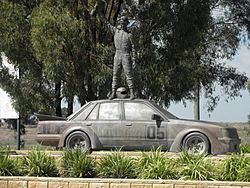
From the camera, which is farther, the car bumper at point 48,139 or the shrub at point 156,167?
the car bumper at point 48,139

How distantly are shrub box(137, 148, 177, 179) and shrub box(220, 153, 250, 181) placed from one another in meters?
0.89

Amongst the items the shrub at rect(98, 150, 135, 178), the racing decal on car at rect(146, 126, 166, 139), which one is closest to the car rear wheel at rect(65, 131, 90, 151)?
the racing decal on car at rect(146, 126, 166, 139)

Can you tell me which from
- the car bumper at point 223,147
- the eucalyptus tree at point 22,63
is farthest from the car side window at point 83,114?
the eucalyptus tree at point 22,63

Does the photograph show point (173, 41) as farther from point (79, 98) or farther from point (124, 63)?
point (124, 63)

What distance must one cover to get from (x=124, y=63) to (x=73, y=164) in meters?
4.34

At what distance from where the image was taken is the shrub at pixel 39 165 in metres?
10.9

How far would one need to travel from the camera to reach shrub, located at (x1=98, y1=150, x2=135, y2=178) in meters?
10.7

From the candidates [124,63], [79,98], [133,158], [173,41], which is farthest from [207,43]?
[133,158]

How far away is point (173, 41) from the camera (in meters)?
21.5

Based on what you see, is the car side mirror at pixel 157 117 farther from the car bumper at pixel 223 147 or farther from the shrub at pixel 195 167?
the shrub at pixel 195 167

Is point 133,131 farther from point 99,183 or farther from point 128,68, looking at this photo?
→ point 99,183

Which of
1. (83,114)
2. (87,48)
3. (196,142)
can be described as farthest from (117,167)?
(87,48)

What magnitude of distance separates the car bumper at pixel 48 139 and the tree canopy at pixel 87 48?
5.58 m

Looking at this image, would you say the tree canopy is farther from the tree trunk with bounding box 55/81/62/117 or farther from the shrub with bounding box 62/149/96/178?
the shrub with bounding box 62/149/96/178
